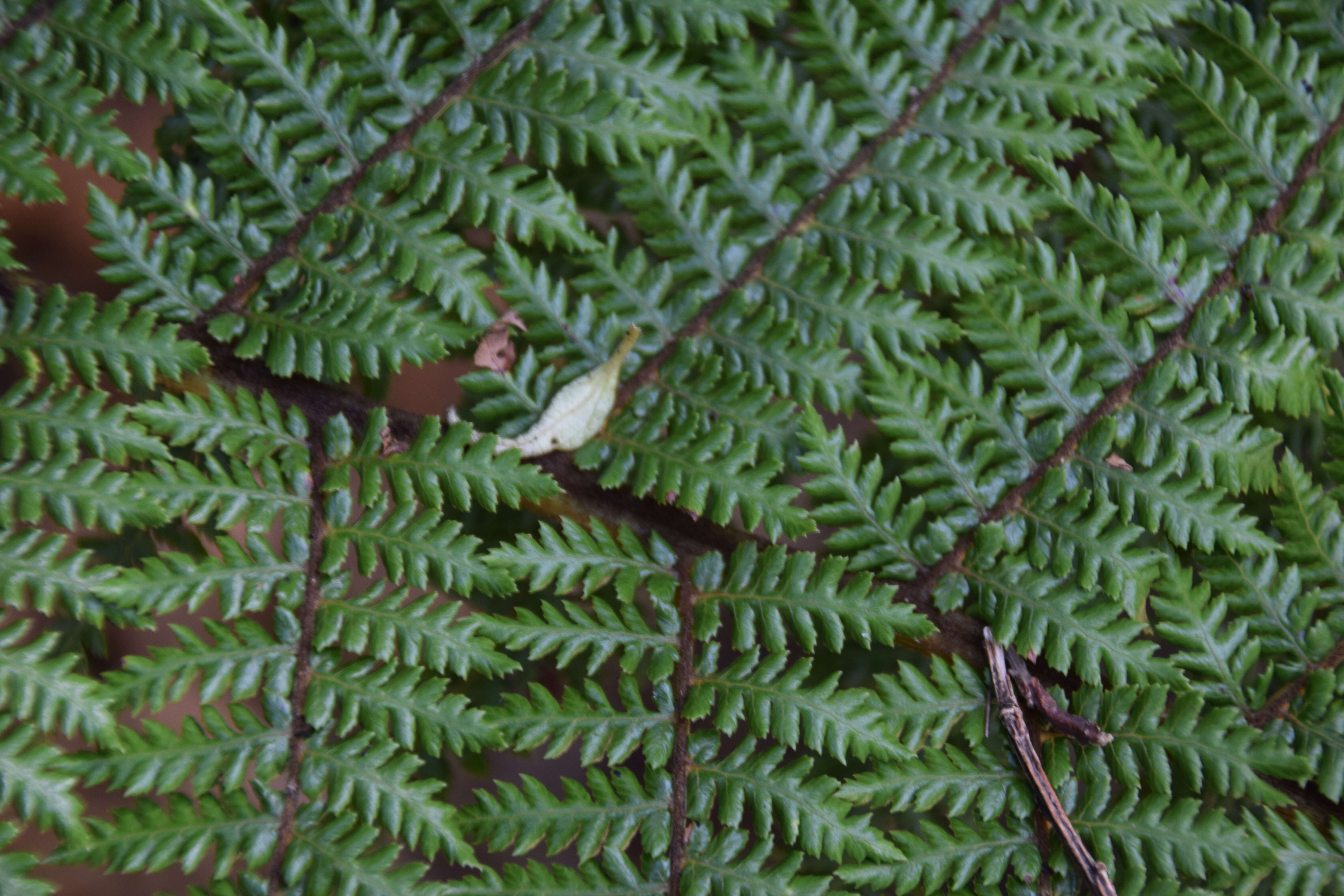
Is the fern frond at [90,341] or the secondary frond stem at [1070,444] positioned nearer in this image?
the fern frond at [90,341]

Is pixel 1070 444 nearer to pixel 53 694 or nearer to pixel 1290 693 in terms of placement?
pixel 1290 693

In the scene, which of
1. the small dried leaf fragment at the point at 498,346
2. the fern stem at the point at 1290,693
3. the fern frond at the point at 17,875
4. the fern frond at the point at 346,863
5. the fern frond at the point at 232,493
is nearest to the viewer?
the fern frond at the point at 17,875

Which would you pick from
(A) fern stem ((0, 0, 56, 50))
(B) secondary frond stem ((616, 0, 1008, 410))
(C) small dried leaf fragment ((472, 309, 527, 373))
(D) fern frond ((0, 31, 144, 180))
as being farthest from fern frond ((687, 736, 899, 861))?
(A) fern stem ((0, 0, 56, 50))

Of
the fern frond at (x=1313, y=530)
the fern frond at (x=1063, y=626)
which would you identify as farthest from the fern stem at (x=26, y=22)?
the fern frond at (x=1313, y=530)

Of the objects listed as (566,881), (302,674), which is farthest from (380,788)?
(566,881)

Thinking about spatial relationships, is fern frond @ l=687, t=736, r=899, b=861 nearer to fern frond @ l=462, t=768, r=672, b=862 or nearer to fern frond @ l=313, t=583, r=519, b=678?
fern frond @ l=462, t=768, r=672, b=862

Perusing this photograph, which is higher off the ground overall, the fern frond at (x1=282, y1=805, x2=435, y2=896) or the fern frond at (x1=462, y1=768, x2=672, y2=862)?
the fern frond at (x1=462, y1=768, x2=672, y2=862)

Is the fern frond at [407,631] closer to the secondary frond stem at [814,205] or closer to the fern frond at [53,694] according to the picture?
the fern frond at [53,694]
